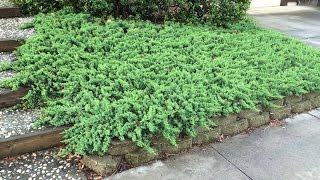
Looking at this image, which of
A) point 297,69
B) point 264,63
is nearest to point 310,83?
point 297,69

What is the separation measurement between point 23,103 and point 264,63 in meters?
2.66

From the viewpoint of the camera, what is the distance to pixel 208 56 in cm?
412

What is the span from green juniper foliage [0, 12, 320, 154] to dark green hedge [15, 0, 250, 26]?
315mm

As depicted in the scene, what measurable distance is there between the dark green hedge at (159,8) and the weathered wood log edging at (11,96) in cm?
215

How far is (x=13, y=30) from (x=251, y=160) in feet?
11.0

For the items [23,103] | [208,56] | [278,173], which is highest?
[208,56]

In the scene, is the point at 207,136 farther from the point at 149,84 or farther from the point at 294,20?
the point at 294,20

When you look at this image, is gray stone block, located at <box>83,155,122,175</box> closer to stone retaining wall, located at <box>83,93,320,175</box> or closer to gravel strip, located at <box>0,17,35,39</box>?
stone retaining wall, located at <box>83,93,320,175</box>

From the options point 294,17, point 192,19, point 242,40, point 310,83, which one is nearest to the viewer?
point 310,83

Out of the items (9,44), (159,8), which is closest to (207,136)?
(9,44)

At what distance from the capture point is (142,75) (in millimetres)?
3393

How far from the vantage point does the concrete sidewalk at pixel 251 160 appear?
274 centimetres

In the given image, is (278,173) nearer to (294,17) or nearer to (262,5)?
(294,17)

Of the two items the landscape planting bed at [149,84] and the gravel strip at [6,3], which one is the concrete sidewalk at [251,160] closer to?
the landscape planting bed at [149,84]
